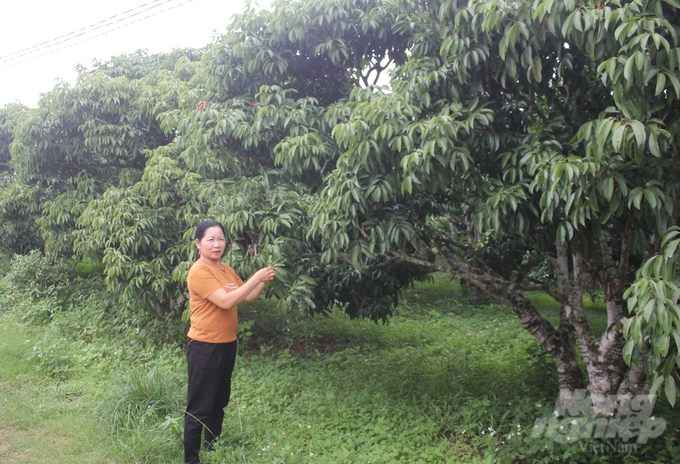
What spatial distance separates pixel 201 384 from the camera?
11.5 ft

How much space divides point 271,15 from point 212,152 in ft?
4.02

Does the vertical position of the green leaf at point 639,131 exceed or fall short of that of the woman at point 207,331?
it exceeds it

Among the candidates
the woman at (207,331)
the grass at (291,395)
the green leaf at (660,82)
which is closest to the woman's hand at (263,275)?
the woman at (207,331)

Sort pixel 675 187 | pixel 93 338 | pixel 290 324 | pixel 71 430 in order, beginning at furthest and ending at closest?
1. pixel 290 324
2. pixel 93 338
3. pixel 71 430
4. pixel 675 187

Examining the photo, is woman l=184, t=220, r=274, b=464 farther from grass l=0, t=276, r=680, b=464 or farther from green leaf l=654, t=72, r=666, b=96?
green leaf l=654, t=72, r=666, b=96

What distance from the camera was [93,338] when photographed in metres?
6.89

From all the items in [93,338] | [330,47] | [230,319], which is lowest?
[93,338]

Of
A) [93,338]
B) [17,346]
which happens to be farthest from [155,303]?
[17,346]

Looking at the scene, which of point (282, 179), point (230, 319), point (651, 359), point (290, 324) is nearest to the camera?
point (651, 359)

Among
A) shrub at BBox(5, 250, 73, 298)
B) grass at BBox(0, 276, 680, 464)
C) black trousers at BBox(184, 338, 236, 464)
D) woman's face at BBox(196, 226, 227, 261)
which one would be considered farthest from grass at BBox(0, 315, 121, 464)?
shrub at BBox(5, 250, 73, 298)

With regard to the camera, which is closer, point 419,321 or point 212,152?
point 212,152

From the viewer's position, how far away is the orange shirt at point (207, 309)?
3412 millimetres

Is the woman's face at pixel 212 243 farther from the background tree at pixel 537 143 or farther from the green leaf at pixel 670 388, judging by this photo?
the green leaf at pixel 670 388

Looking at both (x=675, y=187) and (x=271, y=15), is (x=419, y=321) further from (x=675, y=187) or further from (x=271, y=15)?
(x=675, y=187)
